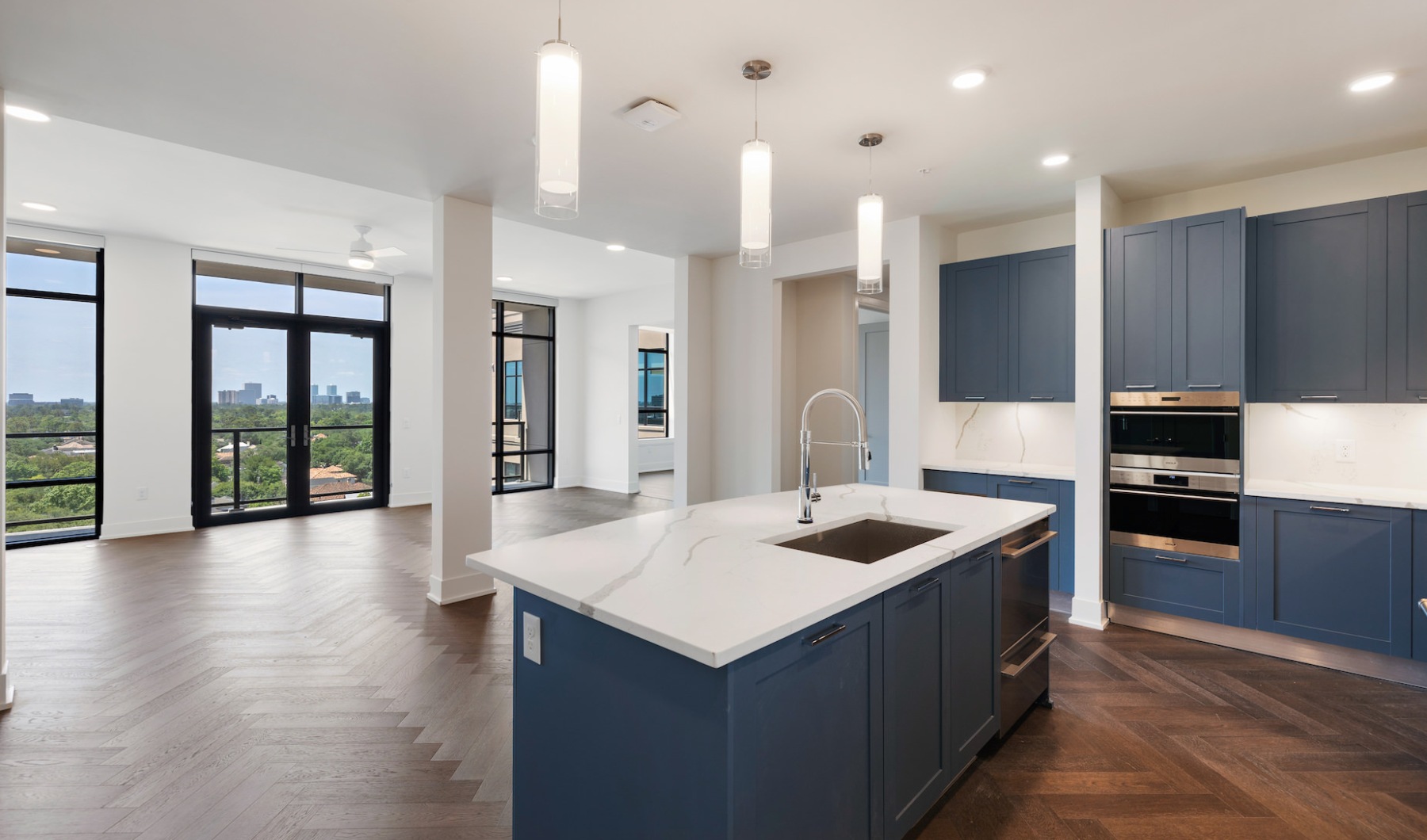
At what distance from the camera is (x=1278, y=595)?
10.9 ft

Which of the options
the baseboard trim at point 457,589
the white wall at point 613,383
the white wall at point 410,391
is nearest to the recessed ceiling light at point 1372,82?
the baseboard trim at point 457,589

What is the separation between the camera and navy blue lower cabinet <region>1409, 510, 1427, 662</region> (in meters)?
2.96

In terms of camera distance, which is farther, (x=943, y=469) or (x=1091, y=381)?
(x=943, y=469)

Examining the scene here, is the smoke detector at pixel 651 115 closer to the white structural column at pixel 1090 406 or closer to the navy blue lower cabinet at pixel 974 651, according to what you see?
the navy blue lower cabinet at pixel 974 651

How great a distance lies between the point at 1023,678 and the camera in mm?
2561

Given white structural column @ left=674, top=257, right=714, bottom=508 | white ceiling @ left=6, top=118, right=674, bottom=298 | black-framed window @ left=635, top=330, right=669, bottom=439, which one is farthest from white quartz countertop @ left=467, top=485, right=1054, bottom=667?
black-framed window @ left=635, top=330, right=669, bottom=439

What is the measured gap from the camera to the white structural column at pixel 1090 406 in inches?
151

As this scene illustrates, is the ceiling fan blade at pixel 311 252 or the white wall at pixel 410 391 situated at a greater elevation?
the ceiling fan blade at pixel 311 252

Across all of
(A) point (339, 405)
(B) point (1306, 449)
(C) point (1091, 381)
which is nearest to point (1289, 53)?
(C) point (1091, 381)

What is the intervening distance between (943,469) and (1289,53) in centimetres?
278

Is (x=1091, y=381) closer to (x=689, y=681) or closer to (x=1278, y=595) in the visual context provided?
(x=1278, y=595)

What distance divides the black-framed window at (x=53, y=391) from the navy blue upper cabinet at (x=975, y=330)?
762 cm

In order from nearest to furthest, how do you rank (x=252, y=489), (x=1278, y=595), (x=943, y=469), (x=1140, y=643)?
(x=1278, y=595)
(x=1140, y=643)
(x=943, y=469)
(x=252, y=489)

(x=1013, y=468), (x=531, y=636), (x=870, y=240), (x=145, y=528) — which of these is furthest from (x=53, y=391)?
(x=1013, y=468)
